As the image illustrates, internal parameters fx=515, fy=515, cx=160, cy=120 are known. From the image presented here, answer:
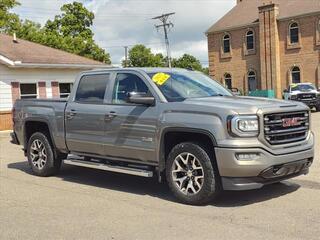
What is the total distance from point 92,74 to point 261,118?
11.2ft

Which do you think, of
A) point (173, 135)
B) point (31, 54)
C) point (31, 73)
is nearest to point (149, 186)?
point (173, 135)

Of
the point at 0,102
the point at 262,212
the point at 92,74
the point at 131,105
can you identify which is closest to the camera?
the point at 262,212

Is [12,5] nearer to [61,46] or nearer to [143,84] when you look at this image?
[61,46]

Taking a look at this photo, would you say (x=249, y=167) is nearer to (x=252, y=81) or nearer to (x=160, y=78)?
(x=160, y=78)

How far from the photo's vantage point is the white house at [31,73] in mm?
22016

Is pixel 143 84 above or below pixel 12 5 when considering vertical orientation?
below

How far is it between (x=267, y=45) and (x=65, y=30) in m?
18.8

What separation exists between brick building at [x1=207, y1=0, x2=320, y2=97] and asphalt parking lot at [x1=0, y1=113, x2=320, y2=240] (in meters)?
37.5

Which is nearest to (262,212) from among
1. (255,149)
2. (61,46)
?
(255,149)

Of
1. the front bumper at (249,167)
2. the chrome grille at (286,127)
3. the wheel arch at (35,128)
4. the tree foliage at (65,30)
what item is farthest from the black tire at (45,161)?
the tree foliage at (65,30)

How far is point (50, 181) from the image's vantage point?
9211mm

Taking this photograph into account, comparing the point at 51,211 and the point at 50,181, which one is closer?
the point at 51,211

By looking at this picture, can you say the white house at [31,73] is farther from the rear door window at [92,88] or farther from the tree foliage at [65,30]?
the tree foliage at [65,30]

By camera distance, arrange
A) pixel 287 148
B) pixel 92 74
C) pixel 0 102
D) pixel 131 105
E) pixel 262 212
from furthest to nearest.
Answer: pixel 0 102
pixel 92 74
pixel 131 105
pixel 287 148
pixel 262 212
